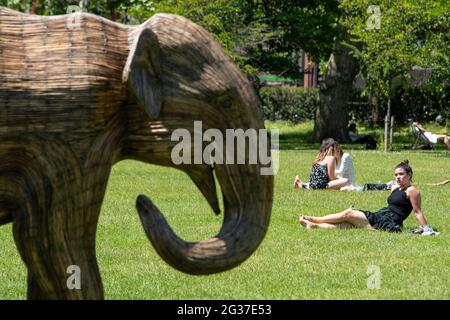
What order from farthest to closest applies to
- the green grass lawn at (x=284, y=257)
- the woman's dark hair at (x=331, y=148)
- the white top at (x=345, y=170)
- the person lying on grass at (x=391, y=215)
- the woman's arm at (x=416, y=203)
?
the white top at (x=345, y=170), the woman's dark hair at (x=331, y=148), the person lying on grass at (x=391, y=215), the woman's arm at (x=416, y=203), the green grass lawn at (x=284, y=257)

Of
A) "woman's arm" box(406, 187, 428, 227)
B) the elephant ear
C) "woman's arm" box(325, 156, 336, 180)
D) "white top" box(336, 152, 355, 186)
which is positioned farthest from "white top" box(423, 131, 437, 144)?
the elephant ear

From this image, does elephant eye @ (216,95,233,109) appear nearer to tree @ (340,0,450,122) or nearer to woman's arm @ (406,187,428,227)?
woman's arm @ (406,187,428,227)

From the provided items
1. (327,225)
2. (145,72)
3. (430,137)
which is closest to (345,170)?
(327,225)

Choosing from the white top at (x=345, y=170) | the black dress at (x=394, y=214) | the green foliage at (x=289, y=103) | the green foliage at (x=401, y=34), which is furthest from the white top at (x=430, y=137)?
the black dress at (x=394, y=214)

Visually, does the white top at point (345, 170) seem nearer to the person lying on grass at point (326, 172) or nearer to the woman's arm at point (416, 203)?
the person lying on grass at point (326, 172)

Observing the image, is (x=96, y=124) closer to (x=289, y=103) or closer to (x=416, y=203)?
(x=416, y=203)

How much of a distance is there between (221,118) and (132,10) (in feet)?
89.2

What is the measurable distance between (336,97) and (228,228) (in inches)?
1241

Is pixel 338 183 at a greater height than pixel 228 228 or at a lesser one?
lesser

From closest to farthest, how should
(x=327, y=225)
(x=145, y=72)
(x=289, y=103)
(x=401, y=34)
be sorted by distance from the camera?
(x=145, y=72), (x=327, y=225), (x=401, y=34), (x=289, y=103)

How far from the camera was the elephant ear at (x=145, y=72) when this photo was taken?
4887 mm

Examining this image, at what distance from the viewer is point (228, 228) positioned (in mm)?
5090

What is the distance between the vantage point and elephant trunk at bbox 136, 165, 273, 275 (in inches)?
191

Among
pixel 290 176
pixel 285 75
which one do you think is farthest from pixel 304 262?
pixel 285 75
